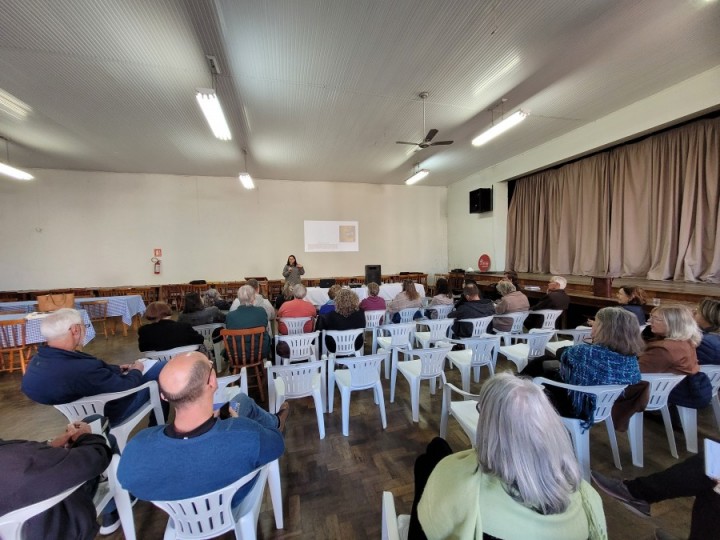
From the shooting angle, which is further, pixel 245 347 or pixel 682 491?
pixel 245 347

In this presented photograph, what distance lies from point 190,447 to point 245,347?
1992mm

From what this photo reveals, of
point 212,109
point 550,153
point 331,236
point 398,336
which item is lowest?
point 398,336

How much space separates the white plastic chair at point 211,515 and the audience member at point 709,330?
10.4 feet

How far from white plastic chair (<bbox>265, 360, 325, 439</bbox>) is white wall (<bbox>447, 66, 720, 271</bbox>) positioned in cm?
581

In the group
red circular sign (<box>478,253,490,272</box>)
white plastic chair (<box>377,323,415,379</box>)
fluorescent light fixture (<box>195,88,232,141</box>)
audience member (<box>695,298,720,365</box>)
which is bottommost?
white plastic chair (<box>377,323,415,379</box>)

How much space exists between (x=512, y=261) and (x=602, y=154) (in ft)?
9.72

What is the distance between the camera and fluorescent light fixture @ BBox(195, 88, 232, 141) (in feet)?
9.93

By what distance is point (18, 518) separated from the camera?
86 cm

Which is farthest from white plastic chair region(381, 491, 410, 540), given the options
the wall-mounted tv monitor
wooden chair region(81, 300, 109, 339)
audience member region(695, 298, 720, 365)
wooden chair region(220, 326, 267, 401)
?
the wall-mounted tv monitor

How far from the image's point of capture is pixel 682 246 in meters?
4.19

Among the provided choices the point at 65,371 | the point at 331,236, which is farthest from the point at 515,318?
the point at 331,236

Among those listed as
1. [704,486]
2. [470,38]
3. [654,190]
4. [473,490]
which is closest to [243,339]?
[473,490]

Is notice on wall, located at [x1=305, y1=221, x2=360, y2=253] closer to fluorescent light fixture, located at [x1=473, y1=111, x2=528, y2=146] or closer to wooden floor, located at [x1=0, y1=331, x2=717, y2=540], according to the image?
fluorescent light fixture, located at [x1=473, y1=111, x2=528, y2=146]

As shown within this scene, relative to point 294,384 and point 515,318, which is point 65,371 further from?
point 515,318
